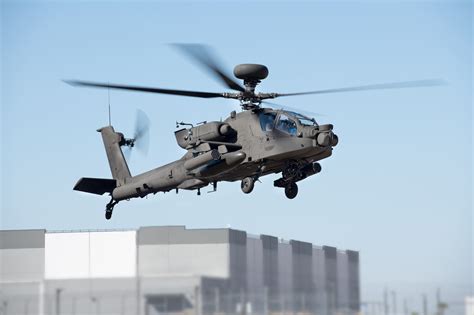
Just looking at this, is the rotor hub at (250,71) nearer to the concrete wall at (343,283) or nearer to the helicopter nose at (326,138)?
the helicopter nose at (326,138)

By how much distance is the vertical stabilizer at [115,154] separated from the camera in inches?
1531

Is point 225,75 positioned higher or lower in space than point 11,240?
higher

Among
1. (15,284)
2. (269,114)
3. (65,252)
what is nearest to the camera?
(15,284)

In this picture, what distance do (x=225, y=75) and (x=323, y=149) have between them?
12.1 feet

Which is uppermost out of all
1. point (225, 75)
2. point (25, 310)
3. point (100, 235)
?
point (225, 75)

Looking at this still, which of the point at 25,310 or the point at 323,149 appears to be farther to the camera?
the point at 323,149

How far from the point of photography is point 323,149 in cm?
3192

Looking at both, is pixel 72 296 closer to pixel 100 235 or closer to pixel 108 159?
pixel 100 235

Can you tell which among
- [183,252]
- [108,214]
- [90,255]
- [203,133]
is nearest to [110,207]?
[108,214]

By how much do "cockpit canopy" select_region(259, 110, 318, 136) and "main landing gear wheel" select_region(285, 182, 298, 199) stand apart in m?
2.29

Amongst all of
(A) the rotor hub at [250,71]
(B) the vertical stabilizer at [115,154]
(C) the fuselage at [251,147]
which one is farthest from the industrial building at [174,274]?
(B) the vertical stabilizer at [115,154]

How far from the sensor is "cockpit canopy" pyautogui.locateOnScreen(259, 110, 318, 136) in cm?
3213

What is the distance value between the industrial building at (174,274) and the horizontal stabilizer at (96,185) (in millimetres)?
5039

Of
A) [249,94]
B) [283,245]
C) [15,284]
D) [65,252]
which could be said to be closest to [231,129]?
[249,94]
